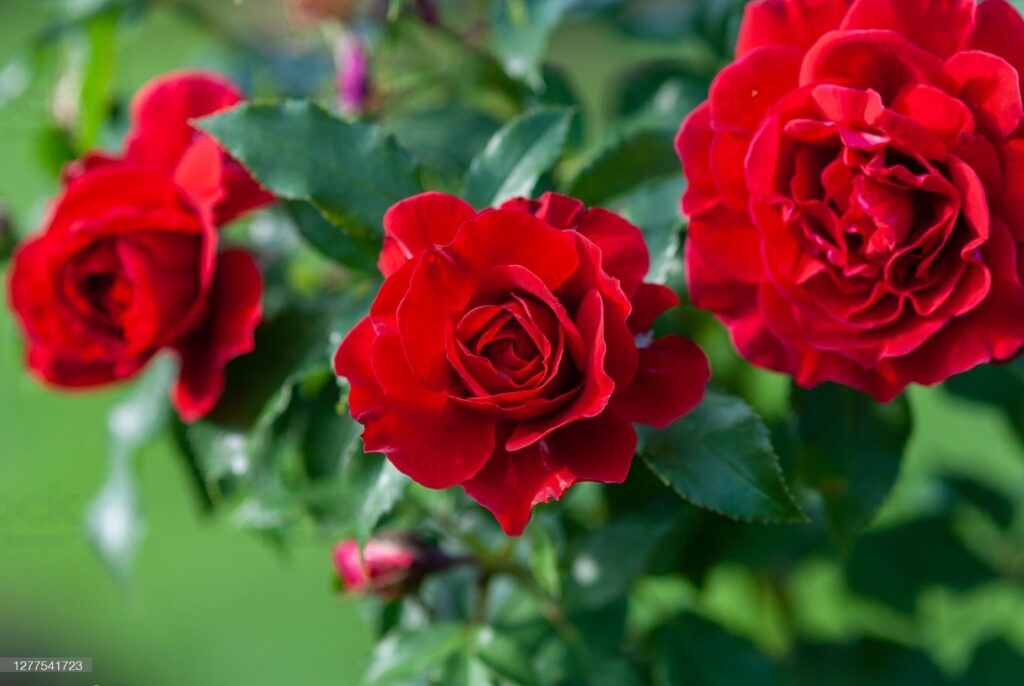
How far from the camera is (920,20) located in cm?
48

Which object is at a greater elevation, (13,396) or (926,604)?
(926,604)

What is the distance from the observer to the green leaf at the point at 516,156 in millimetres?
554

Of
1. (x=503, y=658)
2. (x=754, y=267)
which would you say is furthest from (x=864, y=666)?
(x=754, y=267)

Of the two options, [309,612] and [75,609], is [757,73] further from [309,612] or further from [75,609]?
[75,609]

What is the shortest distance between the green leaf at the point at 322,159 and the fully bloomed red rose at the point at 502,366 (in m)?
0.11

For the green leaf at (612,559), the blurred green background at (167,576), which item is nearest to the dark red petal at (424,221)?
the green leaf at (612,559)

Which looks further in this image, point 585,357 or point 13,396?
point 13,396

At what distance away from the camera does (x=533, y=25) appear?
0.70 metres

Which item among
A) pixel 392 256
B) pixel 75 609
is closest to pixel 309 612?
pixel 75 609

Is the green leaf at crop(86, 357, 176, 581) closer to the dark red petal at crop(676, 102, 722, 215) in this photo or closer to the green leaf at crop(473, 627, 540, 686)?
the green leaf at crop(473, 627, 540, 686)

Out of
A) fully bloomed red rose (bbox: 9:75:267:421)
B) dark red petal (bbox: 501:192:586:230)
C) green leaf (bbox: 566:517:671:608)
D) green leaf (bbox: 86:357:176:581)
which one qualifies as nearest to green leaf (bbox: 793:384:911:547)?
green leaf (bbox: 566:517:671:608)

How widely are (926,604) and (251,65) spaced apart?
802 mm

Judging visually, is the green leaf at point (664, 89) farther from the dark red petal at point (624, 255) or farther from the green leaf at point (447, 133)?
the dark red petal at point (624, 255)

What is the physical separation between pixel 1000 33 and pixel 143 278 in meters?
0.45
